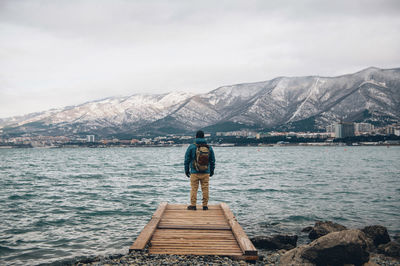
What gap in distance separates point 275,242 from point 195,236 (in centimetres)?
399

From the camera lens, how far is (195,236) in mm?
10289

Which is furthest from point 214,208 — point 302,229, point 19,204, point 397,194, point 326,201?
point 397,194

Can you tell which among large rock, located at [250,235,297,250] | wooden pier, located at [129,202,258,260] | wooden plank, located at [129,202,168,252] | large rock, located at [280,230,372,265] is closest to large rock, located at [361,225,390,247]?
large rock, located at [250,235,297,250]

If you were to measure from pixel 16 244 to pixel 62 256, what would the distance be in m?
2.65

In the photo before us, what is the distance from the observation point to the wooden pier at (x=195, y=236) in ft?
30.0

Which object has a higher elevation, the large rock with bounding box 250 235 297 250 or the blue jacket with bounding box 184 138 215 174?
the blue jacket with bounding box 184 138 215 174

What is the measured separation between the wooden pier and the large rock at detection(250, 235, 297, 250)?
1.60 m

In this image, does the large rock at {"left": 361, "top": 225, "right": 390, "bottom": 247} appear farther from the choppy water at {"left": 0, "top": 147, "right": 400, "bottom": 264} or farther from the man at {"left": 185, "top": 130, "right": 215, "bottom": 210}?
the man at {"left": 185, "top": 130, "right": 215, "bottom": 210}

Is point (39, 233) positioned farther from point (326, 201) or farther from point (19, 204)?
point (326, 201)

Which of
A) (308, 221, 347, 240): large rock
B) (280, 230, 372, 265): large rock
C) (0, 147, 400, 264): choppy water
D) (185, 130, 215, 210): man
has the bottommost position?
(0, 147, 400, 264): choppy water

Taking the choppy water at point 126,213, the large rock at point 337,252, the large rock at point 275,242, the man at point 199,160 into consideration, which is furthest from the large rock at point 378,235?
the man at point 199,160

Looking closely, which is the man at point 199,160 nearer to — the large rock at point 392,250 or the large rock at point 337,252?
the large rock at point 337,252

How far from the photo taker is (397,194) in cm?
2745

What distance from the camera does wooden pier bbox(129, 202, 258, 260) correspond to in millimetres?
9133
